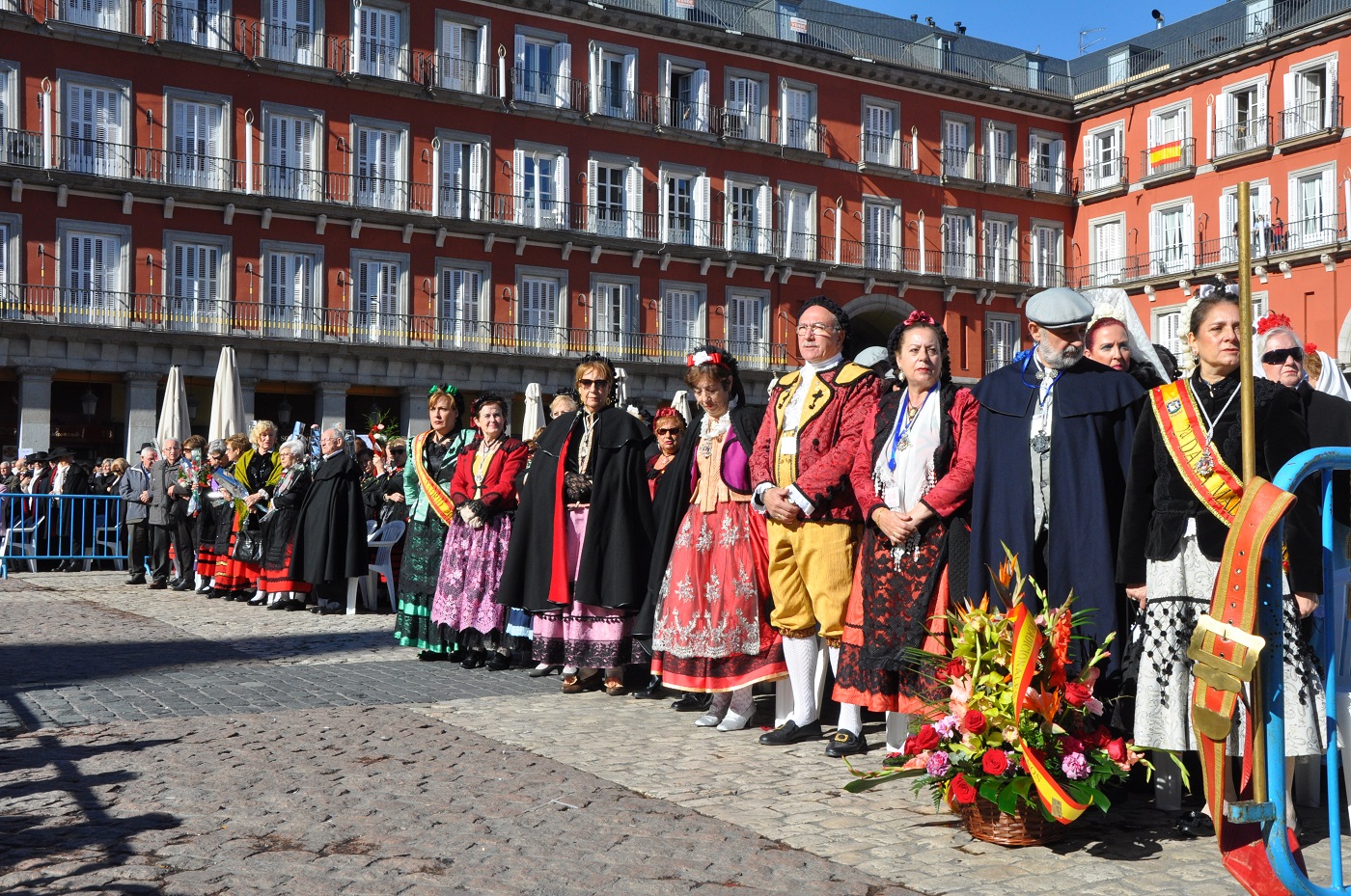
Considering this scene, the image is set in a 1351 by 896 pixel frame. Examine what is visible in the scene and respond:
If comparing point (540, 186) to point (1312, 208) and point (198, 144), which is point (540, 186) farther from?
point (1312, 208)

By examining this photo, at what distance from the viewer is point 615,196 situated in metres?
37.9

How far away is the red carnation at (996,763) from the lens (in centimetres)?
449

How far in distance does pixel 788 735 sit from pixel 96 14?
99.7 feet

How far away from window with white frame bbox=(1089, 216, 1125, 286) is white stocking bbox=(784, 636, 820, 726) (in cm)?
3944

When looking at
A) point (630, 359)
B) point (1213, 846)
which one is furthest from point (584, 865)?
point (630, 359)

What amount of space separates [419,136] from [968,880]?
109 feet

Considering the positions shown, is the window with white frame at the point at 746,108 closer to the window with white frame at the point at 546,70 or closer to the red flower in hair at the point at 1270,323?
the window with white frame at the point at 546,70

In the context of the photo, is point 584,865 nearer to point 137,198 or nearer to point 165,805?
point 165,805

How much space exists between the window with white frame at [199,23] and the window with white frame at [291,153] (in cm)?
192

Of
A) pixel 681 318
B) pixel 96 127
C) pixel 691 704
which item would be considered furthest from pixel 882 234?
pixel 691 704

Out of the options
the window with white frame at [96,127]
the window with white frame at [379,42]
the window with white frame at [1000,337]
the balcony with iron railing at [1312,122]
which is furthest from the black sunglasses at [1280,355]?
the window with white frame at [1000,337]

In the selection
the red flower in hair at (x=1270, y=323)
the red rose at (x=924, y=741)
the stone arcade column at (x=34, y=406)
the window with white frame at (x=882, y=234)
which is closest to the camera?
the red rose at (x=924, y=741)

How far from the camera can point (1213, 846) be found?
4582mm

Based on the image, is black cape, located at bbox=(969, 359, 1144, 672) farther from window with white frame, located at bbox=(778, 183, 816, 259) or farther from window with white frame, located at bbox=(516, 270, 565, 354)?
window with white frame, located at bbox=(778, 183, 816, 259)
